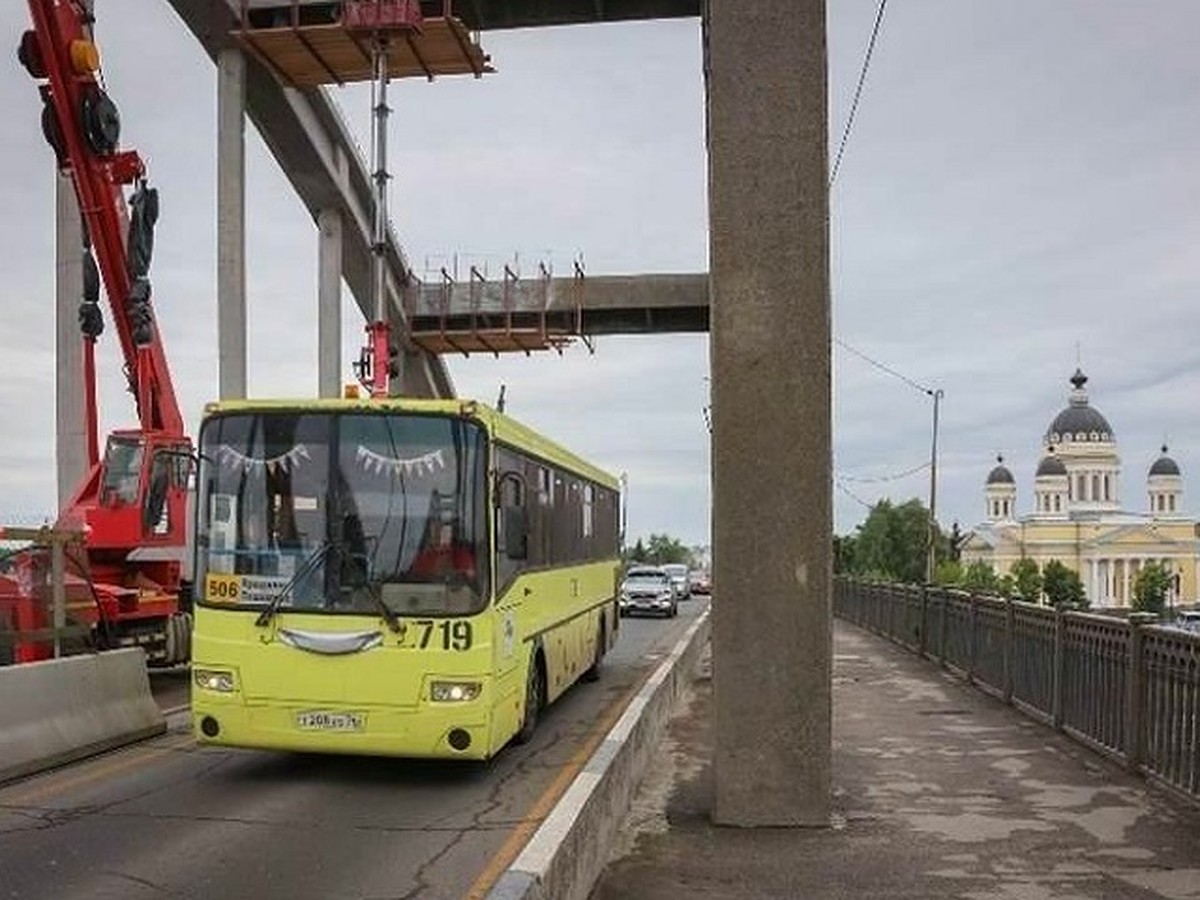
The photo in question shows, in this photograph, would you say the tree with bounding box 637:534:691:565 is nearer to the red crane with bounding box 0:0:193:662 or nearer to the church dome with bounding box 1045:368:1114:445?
the church dome with bounding box 1045:368:1114:445

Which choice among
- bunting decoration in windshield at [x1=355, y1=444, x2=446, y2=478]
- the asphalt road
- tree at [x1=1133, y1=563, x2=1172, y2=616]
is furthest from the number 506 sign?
tree at [x1=1133, y1=563, x2=1172, y2=616]

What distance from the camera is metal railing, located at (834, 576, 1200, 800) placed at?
9180 mm

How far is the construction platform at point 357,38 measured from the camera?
25.0 meters

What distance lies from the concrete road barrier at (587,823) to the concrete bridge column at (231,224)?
59.1 ft

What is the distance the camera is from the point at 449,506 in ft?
32.3

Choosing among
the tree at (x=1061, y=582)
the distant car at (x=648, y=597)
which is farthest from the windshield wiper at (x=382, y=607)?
the tree at (x=1061, y=582)

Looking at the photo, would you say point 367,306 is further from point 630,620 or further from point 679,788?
point 679,788

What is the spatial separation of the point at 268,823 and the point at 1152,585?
117m

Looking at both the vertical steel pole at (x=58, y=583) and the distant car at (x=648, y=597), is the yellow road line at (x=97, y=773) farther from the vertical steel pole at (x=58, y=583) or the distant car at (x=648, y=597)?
the distant car at (x=648, y=597)

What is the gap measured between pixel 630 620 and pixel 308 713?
28632mm

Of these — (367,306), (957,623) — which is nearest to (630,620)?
(367,306)

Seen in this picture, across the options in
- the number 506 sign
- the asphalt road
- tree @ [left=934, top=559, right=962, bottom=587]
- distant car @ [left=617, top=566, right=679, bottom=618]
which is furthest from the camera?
tree @ [left=934, top=559, right=962, bottom=587]

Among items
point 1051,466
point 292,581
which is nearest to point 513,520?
point 292,581

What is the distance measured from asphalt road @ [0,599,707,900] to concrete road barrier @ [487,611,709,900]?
570 millimetres
